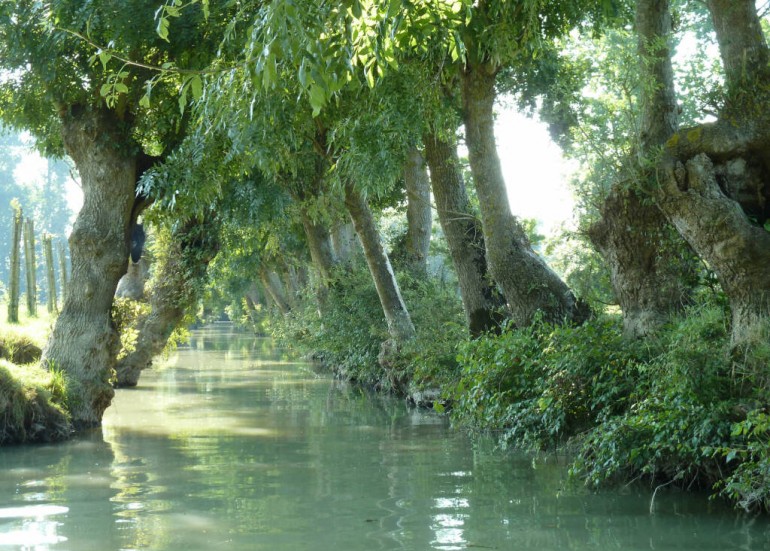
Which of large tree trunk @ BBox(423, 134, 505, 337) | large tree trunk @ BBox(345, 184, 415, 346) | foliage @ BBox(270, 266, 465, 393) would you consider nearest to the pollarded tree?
large tree trunk @ BBox(423, 134, 505, 337)

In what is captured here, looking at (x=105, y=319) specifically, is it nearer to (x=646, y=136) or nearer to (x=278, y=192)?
(x=278, y=192)

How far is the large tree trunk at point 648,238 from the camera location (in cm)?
1039

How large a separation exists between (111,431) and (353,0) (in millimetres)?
11478

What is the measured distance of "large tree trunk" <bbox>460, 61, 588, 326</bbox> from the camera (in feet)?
42.0

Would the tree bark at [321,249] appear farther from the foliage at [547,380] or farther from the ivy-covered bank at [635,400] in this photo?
the foliage at [547,380]

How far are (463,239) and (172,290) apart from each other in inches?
320

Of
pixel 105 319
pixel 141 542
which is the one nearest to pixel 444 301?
pixel 105 319

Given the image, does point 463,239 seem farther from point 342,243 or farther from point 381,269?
point 342,243

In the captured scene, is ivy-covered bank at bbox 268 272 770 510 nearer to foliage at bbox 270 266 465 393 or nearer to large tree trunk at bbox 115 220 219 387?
foliage at bbox 270 266 465 393

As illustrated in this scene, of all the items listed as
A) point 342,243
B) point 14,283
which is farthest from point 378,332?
point 14,283

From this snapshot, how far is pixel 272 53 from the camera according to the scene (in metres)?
5.59

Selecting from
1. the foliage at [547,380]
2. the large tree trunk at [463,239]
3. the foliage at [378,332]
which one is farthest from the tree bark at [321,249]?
the foliage at [547,380]

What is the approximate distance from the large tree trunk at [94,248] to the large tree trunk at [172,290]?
9.38ft

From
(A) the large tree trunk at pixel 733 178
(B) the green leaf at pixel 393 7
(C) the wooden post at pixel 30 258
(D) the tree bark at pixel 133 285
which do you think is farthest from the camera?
(C) the wooden post at pixel 30 258
